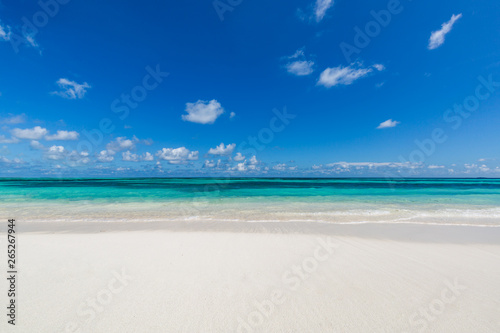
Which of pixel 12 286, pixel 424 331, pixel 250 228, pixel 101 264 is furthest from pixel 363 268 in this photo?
pixel 12 286

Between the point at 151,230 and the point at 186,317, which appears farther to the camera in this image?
the point at 151,230

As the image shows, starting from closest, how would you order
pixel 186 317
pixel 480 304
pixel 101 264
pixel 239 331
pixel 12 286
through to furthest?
pixel 239 331
pixel 186 317
pixel 480 304
pixel 12 286
pixel 101 264

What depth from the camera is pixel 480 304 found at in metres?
3.39

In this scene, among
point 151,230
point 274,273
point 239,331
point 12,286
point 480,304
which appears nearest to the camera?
point 239,331

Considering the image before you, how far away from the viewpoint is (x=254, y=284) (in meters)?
3.89

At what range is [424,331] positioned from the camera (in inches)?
112

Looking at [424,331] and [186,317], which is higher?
[186,317]

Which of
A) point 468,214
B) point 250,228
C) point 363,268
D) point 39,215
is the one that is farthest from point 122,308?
point 468,214

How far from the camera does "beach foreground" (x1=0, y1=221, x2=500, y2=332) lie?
9.71ft

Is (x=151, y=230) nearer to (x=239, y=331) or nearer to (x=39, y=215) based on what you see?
(x=239, y=331)

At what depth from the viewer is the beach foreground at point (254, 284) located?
2961 mm

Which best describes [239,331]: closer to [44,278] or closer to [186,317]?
[186,317]

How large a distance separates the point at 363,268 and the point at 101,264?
6209 mm

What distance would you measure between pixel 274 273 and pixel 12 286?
525cm
